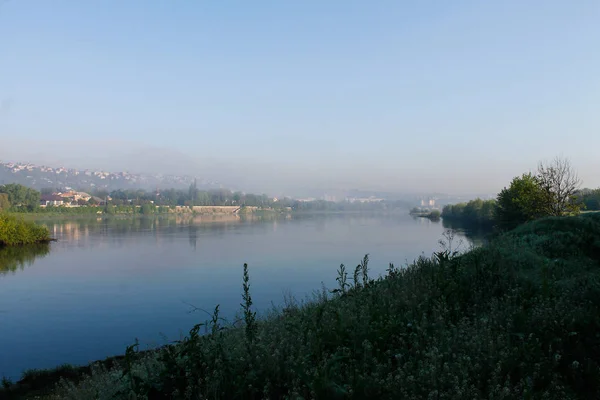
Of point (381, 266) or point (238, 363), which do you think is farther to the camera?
point (381, 266)

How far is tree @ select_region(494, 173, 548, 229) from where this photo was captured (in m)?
40.9

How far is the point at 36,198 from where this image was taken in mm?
147500

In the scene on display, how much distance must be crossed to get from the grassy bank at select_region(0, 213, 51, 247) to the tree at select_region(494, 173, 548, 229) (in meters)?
63.5

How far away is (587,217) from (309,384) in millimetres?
15148

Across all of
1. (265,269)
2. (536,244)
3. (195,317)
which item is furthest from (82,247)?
(536,244)

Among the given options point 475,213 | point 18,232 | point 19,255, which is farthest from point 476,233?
point 18,232

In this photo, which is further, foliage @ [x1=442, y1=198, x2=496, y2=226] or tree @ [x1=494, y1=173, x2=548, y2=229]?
foliage @ [x1=442, y1=198, x2=496, y2=226]

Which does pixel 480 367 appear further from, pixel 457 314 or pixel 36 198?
pixel 36 198

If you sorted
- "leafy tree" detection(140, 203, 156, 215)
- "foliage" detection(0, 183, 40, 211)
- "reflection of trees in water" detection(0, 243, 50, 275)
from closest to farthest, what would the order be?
1. "reflection of trees in water" detection(0, 243, 50, 275)
2. "foliage" detection(0, 183, 40, 211)
3. "leafy tree" detection(140, 203, 156, 215)

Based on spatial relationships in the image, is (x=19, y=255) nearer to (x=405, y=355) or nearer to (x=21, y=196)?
(x=405, y=355)

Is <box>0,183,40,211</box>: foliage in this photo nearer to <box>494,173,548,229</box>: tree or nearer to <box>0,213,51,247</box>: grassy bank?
<box>0,213,51,247</box>: grassy bank

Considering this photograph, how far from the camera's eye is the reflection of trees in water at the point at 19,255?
39.1 metres

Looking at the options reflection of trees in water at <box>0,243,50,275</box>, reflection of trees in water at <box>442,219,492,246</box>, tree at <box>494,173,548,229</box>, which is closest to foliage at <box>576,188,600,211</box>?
reflection of trees in water at <box>442,219,492,246</box>

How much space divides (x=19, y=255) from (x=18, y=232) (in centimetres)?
1116
